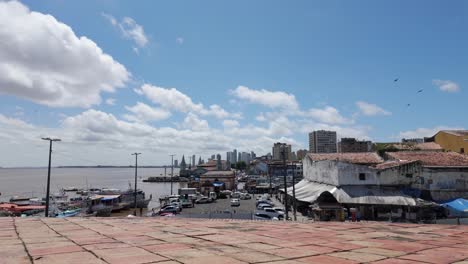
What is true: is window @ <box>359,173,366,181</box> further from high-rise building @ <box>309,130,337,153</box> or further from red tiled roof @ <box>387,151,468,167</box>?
high-rise building @ <box>309,130,337,153</box>

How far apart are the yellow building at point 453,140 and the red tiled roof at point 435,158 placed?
681 cm

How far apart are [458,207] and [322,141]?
15030cm

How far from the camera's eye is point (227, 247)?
632cm

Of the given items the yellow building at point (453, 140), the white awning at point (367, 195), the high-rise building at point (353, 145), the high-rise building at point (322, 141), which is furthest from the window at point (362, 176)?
the high-rise building at point (322, 141)

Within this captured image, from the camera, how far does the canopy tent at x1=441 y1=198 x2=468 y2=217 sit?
79.6 ft

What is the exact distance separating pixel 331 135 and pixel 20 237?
177168 millimetres

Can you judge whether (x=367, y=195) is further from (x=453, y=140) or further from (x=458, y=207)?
(x=453, y=140)

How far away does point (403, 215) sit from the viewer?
2739 cm

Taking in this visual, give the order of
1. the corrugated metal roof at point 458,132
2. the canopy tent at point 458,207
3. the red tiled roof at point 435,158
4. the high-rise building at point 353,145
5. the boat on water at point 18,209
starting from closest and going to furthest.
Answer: the canopy tent at point 458,207 < the red tiled roof at point 435,158 < the corrugated metal roof at point 458,132 < the boat on water at point 18,209 < the high-rise building at point 353,145

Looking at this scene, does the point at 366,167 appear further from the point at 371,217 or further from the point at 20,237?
the point at 20,237

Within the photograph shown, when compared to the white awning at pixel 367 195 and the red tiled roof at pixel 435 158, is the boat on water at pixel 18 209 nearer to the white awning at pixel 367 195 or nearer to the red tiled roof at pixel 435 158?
the white awning at pixel 367 195

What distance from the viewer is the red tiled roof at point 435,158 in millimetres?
29234

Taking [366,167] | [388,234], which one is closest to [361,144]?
[366,167]

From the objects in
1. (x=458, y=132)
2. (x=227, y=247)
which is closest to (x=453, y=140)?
(x=458, y=132)
